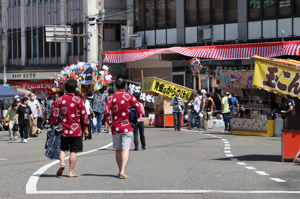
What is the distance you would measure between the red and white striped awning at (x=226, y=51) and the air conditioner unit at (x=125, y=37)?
190 centimetres

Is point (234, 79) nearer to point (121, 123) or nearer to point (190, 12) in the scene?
point (190, 12)

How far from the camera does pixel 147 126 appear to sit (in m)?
31.1

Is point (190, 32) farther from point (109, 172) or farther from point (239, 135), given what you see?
point (109, 172)

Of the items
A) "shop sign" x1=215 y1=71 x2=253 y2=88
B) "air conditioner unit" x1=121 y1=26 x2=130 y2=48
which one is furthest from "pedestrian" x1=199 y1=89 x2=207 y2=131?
"air conditioner unit" x1=121 y1=26 x2=130 y2=48

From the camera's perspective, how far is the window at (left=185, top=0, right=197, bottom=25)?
122ft

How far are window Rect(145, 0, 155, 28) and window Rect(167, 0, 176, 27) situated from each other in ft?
4.21

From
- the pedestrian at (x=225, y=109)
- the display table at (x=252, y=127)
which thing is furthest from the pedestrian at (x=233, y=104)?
the display table at (x=252, y=127)

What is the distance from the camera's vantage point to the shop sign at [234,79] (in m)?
24.2

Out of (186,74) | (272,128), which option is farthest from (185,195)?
(186,74)

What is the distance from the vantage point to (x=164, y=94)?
Result: 28.7 metres

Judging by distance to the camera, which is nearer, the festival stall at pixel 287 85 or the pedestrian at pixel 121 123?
the pedestrian at pixel 121 123

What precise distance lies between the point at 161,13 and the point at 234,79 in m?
15.0

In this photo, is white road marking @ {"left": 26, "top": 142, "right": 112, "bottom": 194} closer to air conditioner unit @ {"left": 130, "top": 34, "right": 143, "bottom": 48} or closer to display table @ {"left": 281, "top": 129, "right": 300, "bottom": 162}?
display table @ {"left": 281, "top": 129, "right": 300, "bottom": 162}

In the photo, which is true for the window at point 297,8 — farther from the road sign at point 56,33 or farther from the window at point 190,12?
the road sign at point 56,33
